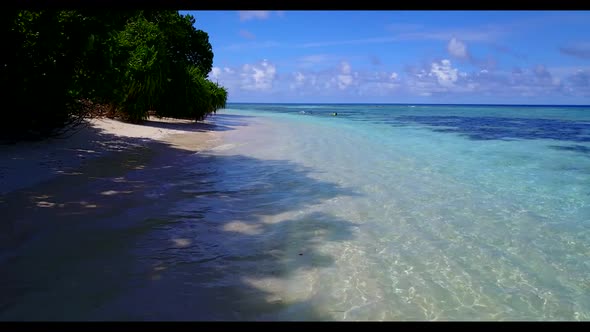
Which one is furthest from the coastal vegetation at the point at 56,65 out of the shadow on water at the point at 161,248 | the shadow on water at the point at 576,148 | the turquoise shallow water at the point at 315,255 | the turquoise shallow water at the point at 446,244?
the shadow on water at the point at 576,148

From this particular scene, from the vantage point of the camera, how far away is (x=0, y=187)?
7.79 m

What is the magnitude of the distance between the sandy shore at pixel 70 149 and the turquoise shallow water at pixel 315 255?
2154mm

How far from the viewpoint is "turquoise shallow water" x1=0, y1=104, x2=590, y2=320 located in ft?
13.5

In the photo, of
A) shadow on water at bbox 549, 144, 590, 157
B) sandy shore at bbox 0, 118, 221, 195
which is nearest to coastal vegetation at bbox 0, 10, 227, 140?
sandy shore at bbox 0, 118, 221, 195

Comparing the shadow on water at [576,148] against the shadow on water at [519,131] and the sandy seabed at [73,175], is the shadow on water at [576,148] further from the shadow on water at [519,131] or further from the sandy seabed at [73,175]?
the sandy seabed at [73,175]

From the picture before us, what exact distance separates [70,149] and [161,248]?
9.06m

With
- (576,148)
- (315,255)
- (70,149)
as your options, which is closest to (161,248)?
(315,255)

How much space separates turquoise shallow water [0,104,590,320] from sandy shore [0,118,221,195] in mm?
2154

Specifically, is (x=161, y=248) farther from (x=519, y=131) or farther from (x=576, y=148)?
(x=519, y=131)

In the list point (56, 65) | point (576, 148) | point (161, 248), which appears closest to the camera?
point (161, 248)

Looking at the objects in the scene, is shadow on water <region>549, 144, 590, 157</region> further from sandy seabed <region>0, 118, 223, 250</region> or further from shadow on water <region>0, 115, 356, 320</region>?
sandy seabed <region>0, 118, 223, 250</region>

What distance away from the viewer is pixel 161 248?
5.47 meters

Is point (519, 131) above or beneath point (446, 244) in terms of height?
above

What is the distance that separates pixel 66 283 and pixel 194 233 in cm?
207
